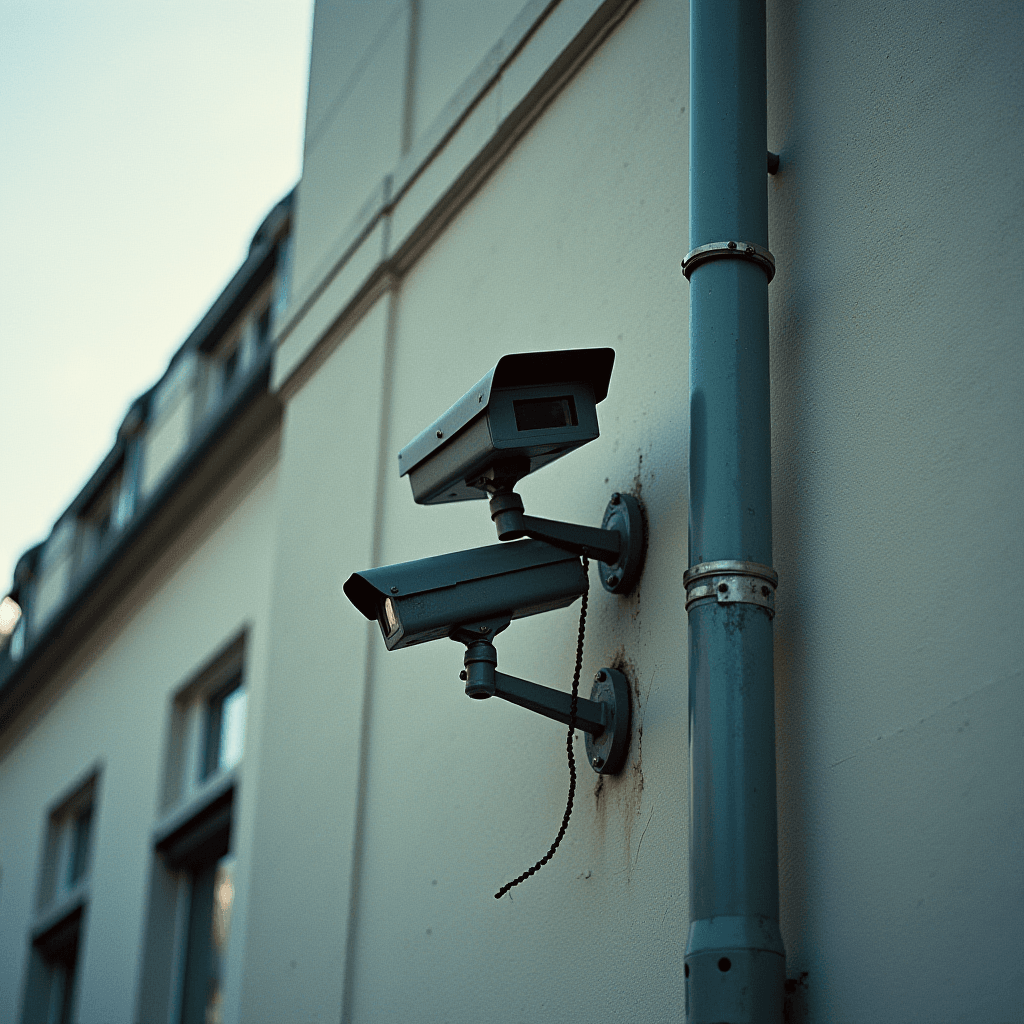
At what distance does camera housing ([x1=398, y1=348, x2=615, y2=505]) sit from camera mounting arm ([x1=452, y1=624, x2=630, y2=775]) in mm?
310

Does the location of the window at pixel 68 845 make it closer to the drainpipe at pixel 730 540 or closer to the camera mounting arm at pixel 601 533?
the camera mounting arm at pixel 601 533

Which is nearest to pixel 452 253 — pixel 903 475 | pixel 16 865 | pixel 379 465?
pixel 379 465

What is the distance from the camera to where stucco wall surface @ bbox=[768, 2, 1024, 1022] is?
2.05 m

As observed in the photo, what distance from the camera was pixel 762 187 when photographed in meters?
2.72

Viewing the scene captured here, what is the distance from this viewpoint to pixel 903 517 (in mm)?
2322

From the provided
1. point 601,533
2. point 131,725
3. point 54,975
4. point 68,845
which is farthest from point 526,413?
point 68,845

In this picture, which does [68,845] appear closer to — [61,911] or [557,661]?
[61,911]

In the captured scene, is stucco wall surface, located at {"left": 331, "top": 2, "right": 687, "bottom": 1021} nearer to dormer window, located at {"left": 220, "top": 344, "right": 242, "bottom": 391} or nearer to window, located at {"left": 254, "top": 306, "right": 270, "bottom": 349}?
window, located at {"left": 254, "top": 306, "right": 270, "bottom": 349}

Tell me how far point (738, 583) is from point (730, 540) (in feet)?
0.25

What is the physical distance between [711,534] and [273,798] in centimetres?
222

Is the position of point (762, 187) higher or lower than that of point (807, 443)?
higher

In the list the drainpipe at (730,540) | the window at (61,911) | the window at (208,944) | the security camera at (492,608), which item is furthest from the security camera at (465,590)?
the window at (61,911)

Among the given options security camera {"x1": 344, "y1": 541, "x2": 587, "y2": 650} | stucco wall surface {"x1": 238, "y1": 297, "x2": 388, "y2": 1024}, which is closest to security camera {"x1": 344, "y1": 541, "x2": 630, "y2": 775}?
security camera {"x1": 344, "y1": 541, "x2": 587, "y2": 650}

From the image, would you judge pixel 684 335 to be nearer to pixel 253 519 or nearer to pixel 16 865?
pixel 253 519
